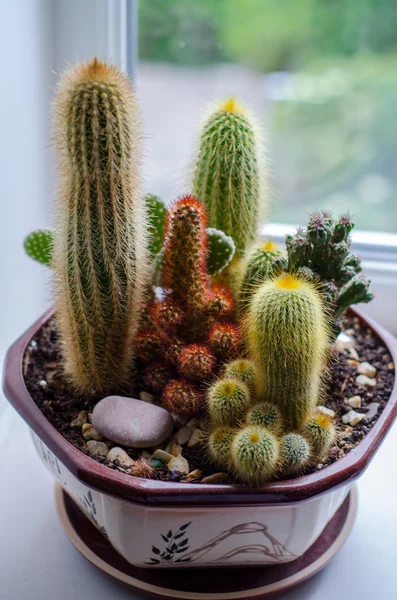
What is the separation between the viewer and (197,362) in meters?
0.82

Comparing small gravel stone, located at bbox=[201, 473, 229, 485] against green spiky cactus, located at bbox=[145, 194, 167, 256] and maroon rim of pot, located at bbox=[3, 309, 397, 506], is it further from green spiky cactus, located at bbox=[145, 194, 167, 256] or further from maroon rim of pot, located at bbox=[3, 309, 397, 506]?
green spiky cactus, located at bbox=[145, 194, 167, 256]

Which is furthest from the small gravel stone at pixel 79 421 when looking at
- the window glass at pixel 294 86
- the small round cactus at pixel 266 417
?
the window glass at pixel 294 86

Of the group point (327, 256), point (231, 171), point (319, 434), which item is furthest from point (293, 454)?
point (231, 171)

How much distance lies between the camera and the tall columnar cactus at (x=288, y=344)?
0.71 meters

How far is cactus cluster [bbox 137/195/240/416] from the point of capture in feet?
2.69

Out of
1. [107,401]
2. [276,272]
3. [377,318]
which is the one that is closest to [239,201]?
[276,272]

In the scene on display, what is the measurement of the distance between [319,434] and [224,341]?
0.56 feet

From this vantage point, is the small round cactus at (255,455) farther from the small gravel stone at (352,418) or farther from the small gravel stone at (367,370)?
the small gravel stone at (367,370)

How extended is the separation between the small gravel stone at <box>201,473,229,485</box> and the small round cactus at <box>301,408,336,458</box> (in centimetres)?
11

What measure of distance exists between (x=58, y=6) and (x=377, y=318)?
0.84m

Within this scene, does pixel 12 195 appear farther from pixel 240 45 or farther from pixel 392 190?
pixel 392 190

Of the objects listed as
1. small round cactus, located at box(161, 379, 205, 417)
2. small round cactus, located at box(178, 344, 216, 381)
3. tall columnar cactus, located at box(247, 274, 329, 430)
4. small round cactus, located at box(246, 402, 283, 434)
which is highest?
tall columnar cactus, located at box(247, 274, 329, 430)

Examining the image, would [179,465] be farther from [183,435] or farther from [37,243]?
[37,243]

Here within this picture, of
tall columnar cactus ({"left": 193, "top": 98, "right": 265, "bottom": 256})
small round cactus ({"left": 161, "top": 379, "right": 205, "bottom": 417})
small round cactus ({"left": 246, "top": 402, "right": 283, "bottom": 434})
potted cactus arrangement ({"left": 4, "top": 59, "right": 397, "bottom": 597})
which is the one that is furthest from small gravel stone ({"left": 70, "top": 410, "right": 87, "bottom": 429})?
tall columnar cactus ({"left": 193, "top": 98, "right": 265, "bottom": 256})
